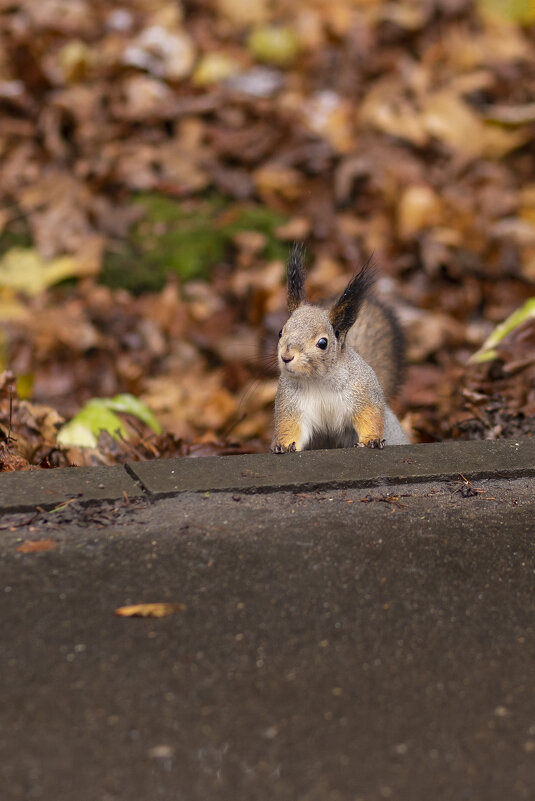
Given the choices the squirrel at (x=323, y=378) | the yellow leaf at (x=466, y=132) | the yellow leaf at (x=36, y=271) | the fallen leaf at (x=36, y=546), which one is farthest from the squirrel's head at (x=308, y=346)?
the yellow leaf at (x=466, y=132)

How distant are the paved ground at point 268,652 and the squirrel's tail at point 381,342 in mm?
1381

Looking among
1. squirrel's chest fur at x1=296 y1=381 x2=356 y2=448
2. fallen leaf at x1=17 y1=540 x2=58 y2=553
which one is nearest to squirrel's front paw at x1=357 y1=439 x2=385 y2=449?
squirrel's chest fur at x1=296 y1=381 x2=356 y2=448

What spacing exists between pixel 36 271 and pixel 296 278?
282 centimetres

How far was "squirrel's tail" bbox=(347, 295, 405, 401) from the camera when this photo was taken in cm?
363

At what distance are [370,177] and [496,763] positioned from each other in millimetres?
5301

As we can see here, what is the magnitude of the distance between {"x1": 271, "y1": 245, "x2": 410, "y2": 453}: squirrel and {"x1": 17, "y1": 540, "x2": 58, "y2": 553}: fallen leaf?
105 cm

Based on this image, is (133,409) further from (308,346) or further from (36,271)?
(36,271)

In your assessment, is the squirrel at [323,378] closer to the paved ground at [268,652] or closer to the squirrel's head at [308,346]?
the squirrel's head at [308,346]

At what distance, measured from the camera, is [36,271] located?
5.44 m

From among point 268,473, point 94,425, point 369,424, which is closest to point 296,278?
point 369,424

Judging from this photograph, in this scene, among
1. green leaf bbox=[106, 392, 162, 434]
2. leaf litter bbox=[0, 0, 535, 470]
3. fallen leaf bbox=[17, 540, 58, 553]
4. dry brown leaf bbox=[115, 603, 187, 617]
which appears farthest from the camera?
leaf litter bbox=[0, 0, 535, 470]

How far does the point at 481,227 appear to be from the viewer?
5938 millimetres

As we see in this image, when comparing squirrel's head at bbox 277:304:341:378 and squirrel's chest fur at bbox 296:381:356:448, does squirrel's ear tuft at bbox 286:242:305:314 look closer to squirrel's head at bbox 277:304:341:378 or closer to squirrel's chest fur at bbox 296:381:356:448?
squirrel's head at bbox 277:304:341:378

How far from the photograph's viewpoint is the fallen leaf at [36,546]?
196 centimetres
